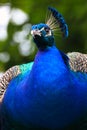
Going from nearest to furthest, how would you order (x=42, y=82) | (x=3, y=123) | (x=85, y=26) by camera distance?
(x=42, y=82)
(x=3, y=123)
(x=85, y=26)

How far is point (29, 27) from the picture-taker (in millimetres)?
7207

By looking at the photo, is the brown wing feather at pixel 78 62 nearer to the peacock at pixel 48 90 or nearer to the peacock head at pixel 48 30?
the peacock at pixel 48 90

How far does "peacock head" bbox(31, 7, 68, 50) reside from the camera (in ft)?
14.7

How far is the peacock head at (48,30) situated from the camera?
14.7 ft

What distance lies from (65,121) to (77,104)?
143 mm

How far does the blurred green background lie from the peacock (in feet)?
7.15

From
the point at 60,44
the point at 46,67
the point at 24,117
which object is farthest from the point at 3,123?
the point at 60,44

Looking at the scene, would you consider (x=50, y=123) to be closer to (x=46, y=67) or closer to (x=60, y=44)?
(x=46, y=67)

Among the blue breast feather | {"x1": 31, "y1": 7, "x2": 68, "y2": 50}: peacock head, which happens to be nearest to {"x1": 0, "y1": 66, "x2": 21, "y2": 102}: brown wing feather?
the blue breast feather

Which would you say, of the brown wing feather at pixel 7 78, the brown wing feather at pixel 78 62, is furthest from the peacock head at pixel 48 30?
the brown wing feather at pixel 7 78

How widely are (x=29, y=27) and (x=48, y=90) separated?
2.78 metres

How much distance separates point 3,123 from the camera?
4.97 meters

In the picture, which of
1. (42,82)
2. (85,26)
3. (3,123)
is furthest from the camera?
(85,26)

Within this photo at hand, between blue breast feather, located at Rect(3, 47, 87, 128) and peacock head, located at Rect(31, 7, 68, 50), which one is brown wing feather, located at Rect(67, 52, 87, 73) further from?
peacock head, located at Rect(31, 7, 68, 50)
